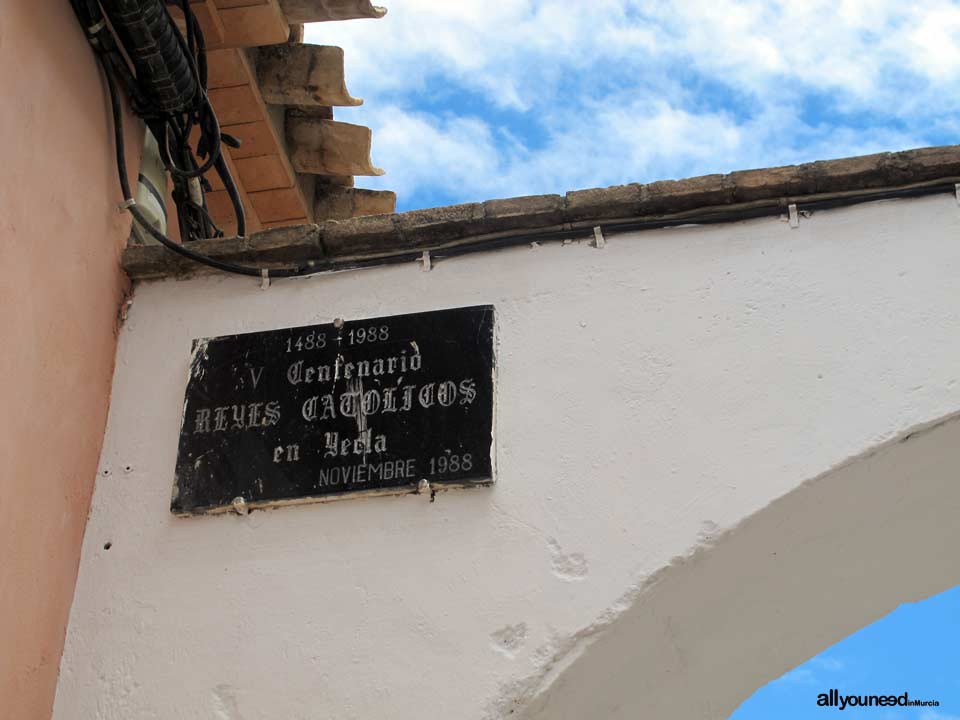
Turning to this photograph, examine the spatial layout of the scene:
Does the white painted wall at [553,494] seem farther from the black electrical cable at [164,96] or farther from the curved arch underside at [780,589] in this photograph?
the black electrical cable at [164,96]

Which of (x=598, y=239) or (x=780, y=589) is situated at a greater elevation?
(x=598, y=239)

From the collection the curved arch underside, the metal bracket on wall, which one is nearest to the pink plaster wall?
the curved arch underside

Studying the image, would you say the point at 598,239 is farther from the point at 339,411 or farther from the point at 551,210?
the point at 339,411

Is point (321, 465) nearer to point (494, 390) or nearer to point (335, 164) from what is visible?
point (494, 390)

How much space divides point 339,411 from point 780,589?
1194 mm

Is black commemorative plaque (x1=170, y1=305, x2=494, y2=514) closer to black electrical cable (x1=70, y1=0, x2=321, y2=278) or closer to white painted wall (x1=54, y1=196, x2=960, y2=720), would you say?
white painted wall (x1=54, y1=196, x2=960, y2=720)

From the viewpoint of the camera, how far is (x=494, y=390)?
10.9 feet

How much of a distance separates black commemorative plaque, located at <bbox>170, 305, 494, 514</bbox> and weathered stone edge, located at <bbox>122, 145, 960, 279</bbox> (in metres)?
0.25

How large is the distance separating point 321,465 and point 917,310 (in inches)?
59.5

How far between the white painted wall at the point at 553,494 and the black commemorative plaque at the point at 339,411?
0.06 metres

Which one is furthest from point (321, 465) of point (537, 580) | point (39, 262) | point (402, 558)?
point (39, 262)

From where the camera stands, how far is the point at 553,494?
313 centimetres

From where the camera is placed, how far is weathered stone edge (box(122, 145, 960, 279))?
3.35 m

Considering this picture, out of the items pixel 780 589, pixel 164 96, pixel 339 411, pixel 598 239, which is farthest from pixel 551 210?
pixel 164 96
